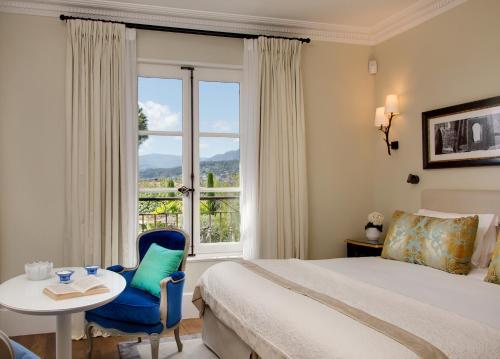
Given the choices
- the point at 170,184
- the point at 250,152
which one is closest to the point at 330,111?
the point at 250,152

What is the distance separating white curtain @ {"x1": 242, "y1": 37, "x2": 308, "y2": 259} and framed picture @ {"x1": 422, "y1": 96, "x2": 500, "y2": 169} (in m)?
1.17

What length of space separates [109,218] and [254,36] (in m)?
2.16

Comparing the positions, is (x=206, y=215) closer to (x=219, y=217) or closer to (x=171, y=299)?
(x=219, y=217)

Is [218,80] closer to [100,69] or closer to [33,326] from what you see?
[100,69]

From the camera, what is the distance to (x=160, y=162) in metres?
4.10

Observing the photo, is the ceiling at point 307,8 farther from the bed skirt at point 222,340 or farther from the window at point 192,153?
the bed skirt at point 222,340

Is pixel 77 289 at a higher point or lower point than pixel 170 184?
lower

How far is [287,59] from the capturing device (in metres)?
4.30

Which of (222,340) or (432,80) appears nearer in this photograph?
(222,340)

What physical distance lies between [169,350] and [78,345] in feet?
2.56

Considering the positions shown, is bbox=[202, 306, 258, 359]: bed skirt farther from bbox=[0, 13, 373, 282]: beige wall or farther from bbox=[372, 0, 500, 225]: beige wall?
bbox=[372, 0, 500, 225]: beige wall

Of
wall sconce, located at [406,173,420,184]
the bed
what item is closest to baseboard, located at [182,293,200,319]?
the bed

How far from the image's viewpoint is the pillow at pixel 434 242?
115 inches

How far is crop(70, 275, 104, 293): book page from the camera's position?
2.45 metres
